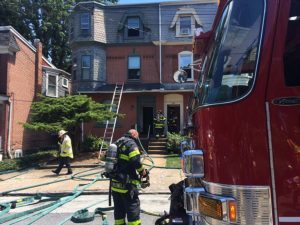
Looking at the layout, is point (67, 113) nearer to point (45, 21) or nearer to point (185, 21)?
point (185, 21)


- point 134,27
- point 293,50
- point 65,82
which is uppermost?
point 134,27

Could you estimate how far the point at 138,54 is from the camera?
81.2 feet

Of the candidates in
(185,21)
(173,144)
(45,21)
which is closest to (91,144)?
(173,144)

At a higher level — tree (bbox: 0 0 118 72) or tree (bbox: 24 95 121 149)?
tree (bbox: 0 0 118 72)

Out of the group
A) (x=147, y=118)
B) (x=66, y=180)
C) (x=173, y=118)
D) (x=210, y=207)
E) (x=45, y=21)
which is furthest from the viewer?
(x=45, y=21)

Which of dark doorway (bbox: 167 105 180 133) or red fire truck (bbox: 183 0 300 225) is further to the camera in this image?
dark doorway (bbox: 167 105 180 133)

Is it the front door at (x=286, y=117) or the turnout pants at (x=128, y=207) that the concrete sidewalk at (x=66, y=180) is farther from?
the front door at (x=286, y=117)

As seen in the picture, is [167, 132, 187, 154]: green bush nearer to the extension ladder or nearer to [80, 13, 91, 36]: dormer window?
the extension ladder

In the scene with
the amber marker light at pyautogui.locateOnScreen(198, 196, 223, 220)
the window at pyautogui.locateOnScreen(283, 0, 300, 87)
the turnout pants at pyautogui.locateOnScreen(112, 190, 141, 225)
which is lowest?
the turnout pants at pyautogui.locateOnScreen(112, 190, 141, 225)

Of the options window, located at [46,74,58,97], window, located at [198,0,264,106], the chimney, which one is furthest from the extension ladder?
window, located at [198,0,264,106]

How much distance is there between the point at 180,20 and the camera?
2478 cm

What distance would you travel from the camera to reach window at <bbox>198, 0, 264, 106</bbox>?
7.67ft

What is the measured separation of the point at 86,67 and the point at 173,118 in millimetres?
6336

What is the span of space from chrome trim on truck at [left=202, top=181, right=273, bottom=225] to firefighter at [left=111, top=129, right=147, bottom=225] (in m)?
3.51
